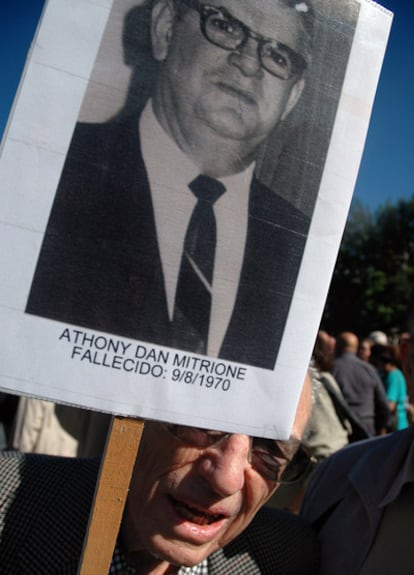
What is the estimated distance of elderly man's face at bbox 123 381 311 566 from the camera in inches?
60.4

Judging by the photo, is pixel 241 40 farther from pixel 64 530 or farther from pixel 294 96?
pixel 64 530

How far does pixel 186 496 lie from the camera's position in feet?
5.09

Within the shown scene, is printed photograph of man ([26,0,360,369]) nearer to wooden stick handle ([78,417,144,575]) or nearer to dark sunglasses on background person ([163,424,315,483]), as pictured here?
wooden stick handle ([78,417,144,575])

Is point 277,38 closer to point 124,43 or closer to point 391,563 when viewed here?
point 124,43

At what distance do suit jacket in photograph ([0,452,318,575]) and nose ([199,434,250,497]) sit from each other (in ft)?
1.36

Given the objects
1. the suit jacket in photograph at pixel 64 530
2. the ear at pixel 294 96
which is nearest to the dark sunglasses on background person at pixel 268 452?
the suit jacket in photograph at pixel 64 530

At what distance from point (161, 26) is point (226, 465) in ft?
3.44

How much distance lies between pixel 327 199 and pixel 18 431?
3.04 meters

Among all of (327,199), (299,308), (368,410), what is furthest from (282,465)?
(368,410)

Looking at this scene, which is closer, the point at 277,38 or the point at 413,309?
the point at 277,38

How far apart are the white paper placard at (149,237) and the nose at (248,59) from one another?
0.04ft

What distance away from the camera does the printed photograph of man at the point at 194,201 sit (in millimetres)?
1112

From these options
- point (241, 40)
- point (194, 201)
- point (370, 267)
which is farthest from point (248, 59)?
point (370, 267)

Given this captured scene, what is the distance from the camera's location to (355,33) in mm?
1271
